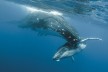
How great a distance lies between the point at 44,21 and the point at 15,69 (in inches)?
1023

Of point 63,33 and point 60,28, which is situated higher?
point 60,28

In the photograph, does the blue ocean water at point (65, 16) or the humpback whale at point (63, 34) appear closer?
the humpback whale at point (63, 34)

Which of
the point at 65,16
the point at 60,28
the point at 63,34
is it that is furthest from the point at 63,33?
the point at 65,16

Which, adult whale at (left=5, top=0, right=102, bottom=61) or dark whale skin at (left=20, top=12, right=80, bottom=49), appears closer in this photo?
adult whale at (left=5, top=0, right=102, bottom=61)

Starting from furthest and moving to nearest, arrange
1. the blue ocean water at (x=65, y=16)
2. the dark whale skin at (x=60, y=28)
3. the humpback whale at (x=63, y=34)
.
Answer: the blue ocean water at (x=65, y=16) < the dark whale skin at (x=60, y=28) < the humpback whale at (x=63, y=34)

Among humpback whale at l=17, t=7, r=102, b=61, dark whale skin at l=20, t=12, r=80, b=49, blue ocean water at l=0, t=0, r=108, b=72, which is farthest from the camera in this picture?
blue ocean water at l=0, t=0, r=108, b=72

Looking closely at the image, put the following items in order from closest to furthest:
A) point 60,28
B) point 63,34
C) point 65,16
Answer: point 63,34, point 60,28, point 65,16

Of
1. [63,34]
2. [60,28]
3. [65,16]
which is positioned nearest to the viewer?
[63,34]

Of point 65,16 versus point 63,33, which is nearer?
point 63,33

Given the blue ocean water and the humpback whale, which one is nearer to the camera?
the humpback whale

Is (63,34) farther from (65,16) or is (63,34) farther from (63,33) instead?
(65,16)

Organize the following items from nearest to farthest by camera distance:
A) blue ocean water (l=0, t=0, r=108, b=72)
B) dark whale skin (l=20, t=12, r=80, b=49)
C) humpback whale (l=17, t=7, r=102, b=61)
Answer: humpback whale (l=17, t=7, r=102, b=61), dark whale skin (l=20, t=12, r=80, b=49), blue ocean water (l=0, t=0, r=108, b=72)

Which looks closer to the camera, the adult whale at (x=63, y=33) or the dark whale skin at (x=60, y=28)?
the adult whale at (x=63, y=33)

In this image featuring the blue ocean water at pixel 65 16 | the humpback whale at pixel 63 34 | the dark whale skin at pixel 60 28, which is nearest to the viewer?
the humpback whale at pixel 63 34
